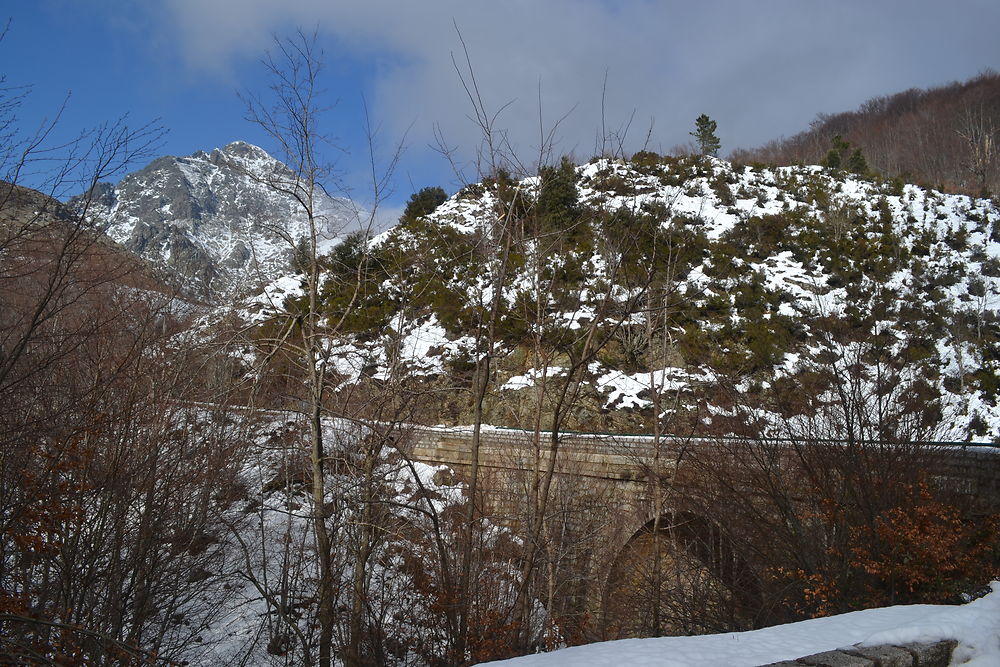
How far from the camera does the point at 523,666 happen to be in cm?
266

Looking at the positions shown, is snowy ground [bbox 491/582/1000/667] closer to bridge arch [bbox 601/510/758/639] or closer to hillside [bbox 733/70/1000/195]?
bridge arch [bbox 601/510/758/639]

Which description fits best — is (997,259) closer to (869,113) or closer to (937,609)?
(937,609)

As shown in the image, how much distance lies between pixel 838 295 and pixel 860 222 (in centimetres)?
512

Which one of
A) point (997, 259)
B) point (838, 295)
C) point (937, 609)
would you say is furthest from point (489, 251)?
point (997, 259)

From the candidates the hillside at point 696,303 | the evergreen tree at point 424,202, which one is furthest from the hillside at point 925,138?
the evergreen tree at point 424,202

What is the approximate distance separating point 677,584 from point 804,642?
634cm

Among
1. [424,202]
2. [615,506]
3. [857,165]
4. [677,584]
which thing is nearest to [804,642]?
[677,584]

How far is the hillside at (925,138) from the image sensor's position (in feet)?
101

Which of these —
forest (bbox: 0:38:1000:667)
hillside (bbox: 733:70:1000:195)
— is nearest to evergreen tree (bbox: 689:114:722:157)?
hillside (bbox: 733:70:1000:195)

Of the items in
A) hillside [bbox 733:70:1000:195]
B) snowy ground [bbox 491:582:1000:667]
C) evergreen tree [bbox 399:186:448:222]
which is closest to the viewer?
snowy ground [bbox 491:582:1000:667]

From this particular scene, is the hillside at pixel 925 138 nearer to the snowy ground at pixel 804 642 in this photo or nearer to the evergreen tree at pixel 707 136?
the evergreen tree at pixel 707 136

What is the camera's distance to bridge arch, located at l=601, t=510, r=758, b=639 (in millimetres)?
→ 8148

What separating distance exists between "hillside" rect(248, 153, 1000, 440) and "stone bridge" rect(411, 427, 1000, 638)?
2.85 feet

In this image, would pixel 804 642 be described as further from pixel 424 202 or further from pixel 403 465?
pixel 424 202
